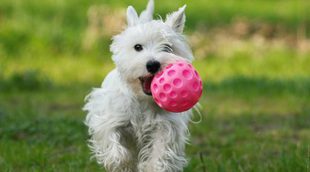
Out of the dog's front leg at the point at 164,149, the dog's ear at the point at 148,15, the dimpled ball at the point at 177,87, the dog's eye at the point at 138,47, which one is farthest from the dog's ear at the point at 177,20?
the dog's front leg at the point at 164,149

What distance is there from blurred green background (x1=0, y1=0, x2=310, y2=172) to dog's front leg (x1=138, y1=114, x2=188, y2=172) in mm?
645

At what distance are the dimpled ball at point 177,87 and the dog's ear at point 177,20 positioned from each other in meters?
0.51

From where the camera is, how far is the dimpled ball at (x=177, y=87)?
5395 mm

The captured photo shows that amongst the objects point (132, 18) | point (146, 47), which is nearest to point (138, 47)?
point (146, 47)

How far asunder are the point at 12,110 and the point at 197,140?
2516 millimetres

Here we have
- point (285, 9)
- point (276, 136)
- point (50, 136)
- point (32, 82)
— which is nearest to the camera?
point (50, 136)

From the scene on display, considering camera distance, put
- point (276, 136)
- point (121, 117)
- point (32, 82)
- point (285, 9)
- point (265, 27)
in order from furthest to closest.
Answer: point (285, 9) < point (265, 27) < point (32, 82) < point (276, 136) < point (121, 117)

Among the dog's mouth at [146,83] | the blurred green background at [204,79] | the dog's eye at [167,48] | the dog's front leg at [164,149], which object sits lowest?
the blurred green background at [204,79]

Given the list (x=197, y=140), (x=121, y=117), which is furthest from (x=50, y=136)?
(x=121, y=117)

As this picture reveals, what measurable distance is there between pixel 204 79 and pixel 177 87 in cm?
737

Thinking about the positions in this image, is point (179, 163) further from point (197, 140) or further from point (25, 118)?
point (25, 118)

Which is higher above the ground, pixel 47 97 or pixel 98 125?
pixel 98 125

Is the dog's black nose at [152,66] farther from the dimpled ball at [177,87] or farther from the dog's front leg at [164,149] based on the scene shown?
the dog's front leg at [164,149]

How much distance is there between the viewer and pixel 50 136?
777 cm
